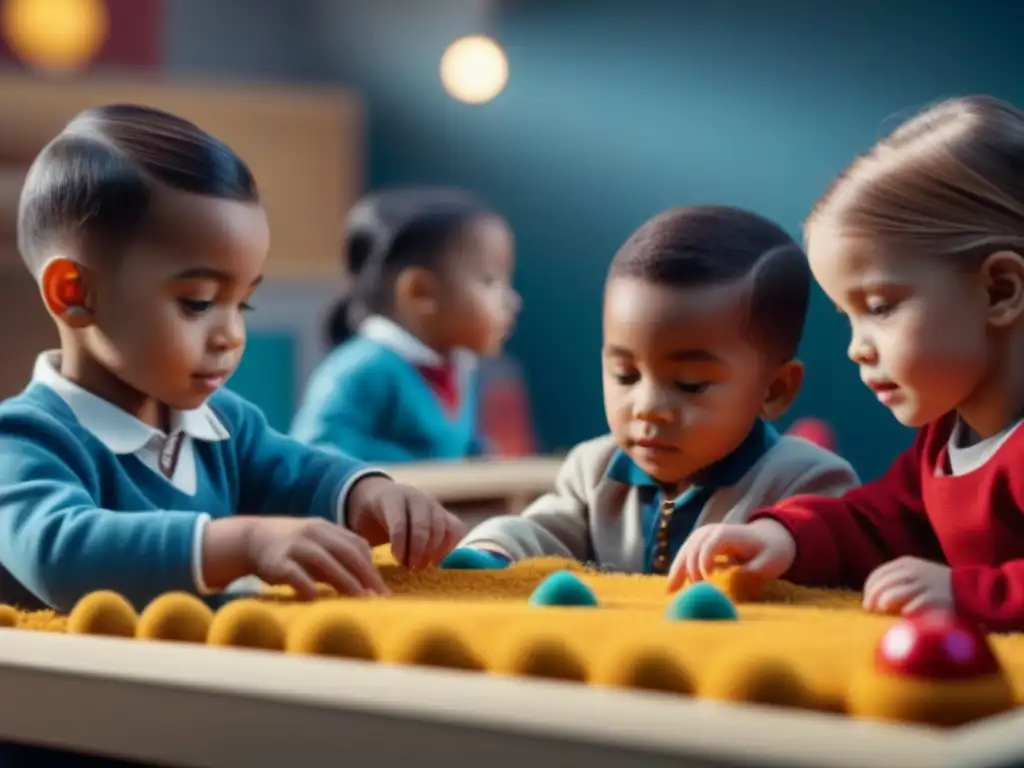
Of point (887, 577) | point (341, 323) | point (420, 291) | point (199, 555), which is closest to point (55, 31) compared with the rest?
point (341, 323)

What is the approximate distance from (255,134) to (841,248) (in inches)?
106

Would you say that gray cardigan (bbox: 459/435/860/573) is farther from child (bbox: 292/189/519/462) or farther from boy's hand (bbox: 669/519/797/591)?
child (bbox: 292/189/519/462)

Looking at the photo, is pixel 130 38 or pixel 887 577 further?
pixel 130 38

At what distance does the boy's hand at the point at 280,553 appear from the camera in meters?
0.70

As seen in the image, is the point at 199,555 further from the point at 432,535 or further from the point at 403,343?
the point at 403,343

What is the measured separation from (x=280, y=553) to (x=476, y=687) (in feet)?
0.67

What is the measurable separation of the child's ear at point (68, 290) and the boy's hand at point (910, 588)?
15.6 inches

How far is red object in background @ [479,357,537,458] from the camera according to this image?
2.62 meters

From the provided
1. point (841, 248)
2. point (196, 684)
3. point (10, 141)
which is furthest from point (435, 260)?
point (10, 141)

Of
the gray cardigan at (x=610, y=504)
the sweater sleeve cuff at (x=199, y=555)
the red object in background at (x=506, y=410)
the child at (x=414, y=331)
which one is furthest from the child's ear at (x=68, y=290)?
the red object in background at (x=506, y=410)

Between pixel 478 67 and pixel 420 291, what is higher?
pixel 478 67

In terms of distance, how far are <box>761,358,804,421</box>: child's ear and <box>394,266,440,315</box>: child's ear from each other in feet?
3.34

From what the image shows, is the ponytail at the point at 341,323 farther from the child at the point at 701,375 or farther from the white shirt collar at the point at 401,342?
the child at the point at 701,375

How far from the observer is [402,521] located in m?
0.83
